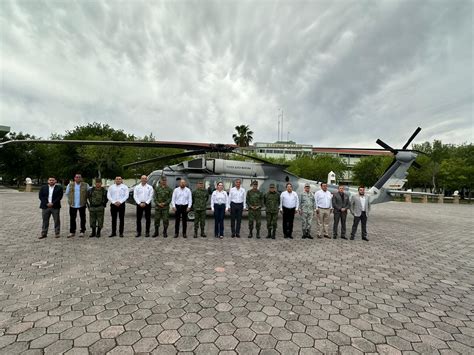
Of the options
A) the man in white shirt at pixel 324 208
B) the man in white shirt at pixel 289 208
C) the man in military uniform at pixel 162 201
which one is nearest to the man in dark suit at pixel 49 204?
the man in military uniform at pixel 162 201

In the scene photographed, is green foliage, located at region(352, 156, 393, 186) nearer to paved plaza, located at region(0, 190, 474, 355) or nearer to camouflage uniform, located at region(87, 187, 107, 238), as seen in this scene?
paved plaza, located at region(0, 190, 474, 355)

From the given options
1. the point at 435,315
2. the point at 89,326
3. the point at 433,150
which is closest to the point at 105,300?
the point at 89,326

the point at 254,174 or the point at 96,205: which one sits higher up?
the point at 254,174

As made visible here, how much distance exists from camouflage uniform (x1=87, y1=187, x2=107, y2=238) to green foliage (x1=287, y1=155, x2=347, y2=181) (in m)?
33.7

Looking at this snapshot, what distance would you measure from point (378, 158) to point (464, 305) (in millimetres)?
44984

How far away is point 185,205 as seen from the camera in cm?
736

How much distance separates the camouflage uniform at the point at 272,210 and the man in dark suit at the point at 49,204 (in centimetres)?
597

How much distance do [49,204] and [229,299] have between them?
604 cm

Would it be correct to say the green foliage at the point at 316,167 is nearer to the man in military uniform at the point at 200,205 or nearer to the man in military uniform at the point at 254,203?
the man in military uniform at the point at 254,203

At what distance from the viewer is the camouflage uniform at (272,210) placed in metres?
7.39

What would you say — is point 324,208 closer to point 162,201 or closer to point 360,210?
point 360,210

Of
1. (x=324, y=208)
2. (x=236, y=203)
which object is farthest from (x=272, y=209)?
(x=324, y=208)

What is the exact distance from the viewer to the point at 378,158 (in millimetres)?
42719

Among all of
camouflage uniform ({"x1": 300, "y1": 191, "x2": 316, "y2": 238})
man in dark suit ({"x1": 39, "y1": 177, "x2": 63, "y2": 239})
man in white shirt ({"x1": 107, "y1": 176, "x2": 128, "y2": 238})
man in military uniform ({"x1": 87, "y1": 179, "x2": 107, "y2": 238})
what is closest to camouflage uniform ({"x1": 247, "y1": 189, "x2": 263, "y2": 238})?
camouflage uniform ({"x1": 300, "y1": 191, "x2": 316, "y2": 238})
